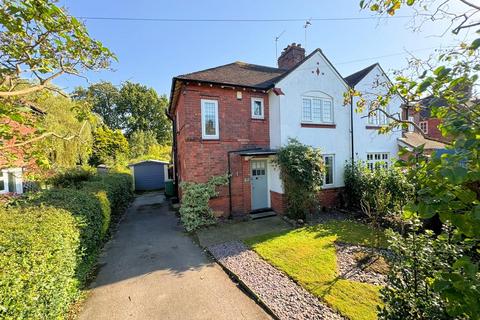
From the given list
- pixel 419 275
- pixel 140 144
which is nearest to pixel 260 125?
pixel 419 275

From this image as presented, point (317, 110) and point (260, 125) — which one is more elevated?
point (317, 110)

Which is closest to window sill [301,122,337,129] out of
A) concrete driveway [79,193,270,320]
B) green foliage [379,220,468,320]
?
concrete driveway [79,193,270,320]

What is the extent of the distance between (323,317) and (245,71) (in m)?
11.5

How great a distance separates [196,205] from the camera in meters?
9.12

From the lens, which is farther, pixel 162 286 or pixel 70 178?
pixel 70 178

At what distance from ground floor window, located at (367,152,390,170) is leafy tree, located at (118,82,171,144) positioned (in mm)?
40166

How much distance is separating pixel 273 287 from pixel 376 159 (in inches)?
455

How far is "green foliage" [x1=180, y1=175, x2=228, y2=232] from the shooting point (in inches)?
350

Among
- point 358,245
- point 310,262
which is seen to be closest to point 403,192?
point 358,245

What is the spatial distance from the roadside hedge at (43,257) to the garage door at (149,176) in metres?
16.5

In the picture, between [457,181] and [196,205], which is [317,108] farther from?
[457,181]

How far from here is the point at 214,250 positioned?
689cm

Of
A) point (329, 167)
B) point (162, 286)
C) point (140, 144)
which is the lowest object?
point (162, 286)

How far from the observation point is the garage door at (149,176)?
2189 centimetres
